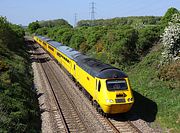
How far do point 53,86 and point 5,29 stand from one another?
97.1 ft

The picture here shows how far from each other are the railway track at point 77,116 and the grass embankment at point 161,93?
225 cm

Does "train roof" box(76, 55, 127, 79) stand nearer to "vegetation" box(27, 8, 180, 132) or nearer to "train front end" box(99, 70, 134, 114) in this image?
"train front end" box(99, 70, 134, 114)

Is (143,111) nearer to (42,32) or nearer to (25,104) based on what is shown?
(25,104)

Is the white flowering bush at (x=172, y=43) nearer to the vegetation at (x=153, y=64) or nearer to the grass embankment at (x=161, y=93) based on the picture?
the vegetation at (x=153, y=64)

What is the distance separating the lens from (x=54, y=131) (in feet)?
60.3

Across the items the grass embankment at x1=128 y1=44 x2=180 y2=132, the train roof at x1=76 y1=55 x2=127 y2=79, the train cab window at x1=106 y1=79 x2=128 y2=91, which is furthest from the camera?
the train roof at x1=76 y1=55 x2=127 y2=79

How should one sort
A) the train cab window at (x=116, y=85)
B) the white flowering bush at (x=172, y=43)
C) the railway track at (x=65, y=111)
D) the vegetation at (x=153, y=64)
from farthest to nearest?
the white flowering bush at (x=172, y=43) → the vegetation at (x=153, y=64) → the train cab window at (x=116, y=85) → the railway track at (x=65, y=111)

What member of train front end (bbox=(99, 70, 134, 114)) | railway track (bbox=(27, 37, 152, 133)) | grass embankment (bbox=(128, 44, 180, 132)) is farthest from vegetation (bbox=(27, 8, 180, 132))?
railway track (bbox=(27, 37, 152, 133))

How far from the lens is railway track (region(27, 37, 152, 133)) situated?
61.0ft

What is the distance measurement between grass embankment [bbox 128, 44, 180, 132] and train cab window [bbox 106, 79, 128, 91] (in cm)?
292

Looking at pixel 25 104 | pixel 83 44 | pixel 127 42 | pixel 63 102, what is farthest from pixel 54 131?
pixel 83 44

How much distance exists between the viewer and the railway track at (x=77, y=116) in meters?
18.6

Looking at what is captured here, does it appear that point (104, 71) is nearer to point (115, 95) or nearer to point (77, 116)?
point (115, 95)

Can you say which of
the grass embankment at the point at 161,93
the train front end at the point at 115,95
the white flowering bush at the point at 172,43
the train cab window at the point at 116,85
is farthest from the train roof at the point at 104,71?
the white flowering bush at the point at 172,43
